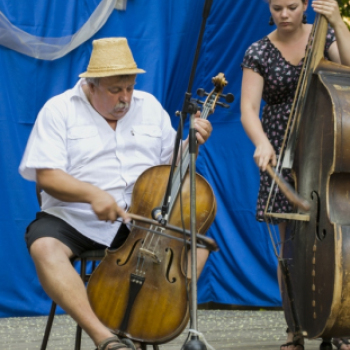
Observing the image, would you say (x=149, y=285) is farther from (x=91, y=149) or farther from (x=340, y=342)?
(x=340, y=342)

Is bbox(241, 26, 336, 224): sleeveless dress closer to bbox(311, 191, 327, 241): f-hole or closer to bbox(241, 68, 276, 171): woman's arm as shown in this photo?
bbox(241, 68, 276, 171): woman's arm

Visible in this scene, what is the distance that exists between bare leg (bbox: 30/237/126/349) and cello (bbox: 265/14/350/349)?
2.23ft

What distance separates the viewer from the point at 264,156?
2492 millimetres

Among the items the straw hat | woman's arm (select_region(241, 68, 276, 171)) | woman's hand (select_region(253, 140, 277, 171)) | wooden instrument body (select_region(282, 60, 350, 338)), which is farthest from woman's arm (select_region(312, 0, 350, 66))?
the straw hat

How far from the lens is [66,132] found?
2.64 meters

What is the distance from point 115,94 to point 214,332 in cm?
149

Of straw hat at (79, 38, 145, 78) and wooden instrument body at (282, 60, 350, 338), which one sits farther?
straw hat at (79, 38, 145, 78)

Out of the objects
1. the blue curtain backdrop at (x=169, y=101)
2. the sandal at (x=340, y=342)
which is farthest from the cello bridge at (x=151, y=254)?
the blue curtain backdrop at (x=169, y=101)

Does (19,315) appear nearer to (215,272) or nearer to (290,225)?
(215,272)

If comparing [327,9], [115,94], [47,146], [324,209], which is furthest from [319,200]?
[47,146]

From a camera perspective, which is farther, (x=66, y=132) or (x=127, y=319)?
(x=66, y=132)

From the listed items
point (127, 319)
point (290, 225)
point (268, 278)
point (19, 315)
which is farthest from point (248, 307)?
point (127, 319)

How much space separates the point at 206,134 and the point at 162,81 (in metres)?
1.77

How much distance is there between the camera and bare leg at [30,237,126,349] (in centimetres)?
231
